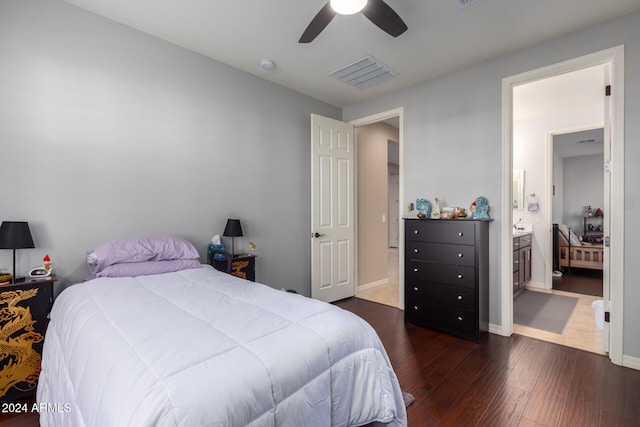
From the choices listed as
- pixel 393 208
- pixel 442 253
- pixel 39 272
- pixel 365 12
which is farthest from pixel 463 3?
pixel 393 208

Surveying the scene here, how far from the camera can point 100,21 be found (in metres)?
2.36

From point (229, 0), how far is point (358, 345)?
2.47 m

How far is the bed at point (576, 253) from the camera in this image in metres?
5.10

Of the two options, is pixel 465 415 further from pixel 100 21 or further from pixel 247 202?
pixel 100 21

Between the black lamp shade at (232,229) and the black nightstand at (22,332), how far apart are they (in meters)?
1.34

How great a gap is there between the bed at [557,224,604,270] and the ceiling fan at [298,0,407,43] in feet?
18.2

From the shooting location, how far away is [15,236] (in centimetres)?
186

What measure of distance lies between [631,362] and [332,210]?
3.05 m

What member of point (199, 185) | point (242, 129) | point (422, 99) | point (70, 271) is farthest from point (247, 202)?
point (422, 99)

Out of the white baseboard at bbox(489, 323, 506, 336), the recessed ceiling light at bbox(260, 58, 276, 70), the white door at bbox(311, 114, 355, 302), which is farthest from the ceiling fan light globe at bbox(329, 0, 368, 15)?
the white baseboard at bbox(489, 323, 506, 336)

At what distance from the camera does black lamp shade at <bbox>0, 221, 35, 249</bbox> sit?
183 centimetres

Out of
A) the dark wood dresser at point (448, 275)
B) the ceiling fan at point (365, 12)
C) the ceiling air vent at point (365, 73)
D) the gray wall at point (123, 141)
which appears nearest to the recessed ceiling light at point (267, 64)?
the gray wall at point (123, 141)

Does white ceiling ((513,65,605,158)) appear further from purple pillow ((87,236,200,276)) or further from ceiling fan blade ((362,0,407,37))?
purple pillow ((87,236,200,276))

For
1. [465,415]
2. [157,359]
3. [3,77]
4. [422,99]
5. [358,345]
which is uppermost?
[422,99]
